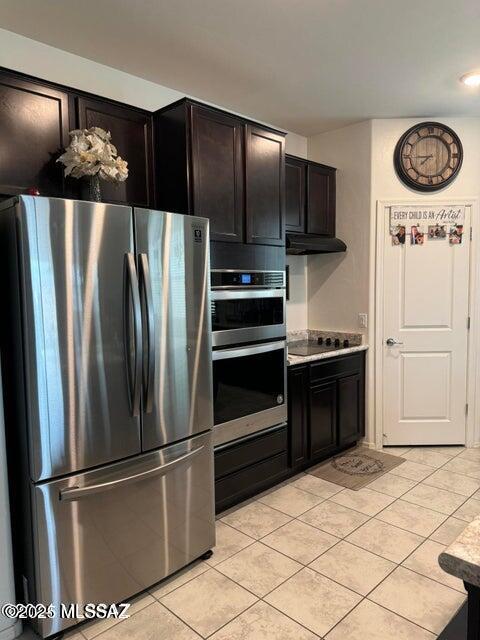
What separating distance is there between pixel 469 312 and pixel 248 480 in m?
2.46

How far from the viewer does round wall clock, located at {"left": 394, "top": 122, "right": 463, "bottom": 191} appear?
3.79 meters

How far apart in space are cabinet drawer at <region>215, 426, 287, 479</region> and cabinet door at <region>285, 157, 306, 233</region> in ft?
5.49

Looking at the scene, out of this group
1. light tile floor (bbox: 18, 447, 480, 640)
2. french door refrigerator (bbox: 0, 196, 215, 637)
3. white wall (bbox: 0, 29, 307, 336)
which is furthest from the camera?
white wall (bbox: 0, 29, 307, 336)

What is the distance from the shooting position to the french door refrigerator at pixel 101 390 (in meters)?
1.74

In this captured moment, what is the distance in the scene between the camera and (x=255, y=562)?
2.37 meters

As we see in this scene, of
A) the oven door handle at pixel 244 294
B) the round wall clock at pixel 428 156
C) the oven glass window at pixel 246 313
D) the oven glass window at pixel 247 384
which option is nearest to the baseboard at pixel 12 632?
the oven glass window at pixel 247 384

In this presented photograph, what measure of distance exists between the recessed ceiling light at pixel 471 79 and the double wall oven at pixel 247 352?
5.99 ft

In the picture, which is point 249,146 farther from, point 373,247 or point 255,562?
point 255,562

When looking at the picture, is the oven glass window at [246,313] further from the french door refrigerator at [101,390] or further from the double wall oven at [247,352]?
the french door refrigerator at [101,390]

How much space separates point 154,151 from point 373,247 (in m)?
2.10

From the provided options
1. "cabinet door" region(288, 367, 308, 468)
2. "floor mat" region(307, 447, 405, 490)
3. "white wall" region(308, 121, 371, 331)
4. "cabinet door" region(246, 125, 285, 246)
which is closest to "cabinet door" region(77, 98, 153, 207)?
"cabinet door" region(246, 125, 285, 246)

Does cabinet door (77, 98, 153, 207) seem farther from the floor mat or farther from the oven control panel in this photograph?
the floor mat

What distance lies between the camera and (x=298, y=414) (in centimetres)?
332

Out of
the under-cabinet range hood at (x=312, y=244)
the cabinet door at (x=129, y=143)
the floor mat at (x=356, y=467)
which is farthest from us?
the under-cabinet range hood at (x=312, y=244)
